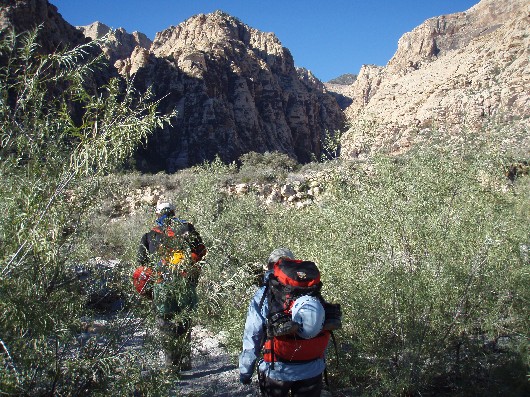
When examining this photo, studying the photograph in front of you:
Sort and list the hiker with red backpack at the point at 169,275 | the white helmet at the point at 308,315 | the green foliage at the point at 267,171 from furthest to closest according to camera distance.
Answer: the green foliage at the point at 267,171 < the hiker with red backpack at the point at 169,275 < the white helmet at the point at 308,315

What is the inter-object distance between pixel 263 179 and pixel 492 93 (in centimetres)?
1826

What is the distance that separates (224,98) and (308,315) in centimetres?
4958

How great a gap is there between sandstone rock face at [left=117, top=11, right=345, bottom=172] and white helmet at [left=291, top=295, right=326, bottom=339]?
3376 cm

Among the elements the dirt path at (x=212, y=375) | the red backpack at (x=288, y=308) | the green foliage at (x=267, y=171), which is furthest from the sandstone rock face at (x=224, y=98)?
the red backpack at (x=288, y=308)

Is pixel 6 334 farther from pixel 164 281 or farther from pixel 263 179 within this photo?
pixel 263 179

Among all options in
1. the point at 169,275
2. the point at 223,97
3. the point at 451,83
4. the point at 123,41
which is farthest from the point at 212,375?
the point at 123,41

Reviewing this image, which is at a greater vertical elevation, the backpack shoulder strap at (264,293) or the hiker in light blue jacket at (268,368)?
the backpack shoulder strap at (264,293)

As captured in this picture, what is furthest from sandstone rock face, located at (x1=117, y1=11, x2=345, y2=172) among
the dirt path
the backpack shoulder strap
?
the backpack shoulder strap

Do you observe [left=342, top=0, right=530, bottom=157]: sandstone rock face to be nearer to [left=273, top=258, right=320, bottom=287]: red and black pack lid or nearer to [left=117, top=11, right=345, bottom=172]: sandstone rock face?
[left=273, top=258, right=320, bottom=287]: red and black pack lid

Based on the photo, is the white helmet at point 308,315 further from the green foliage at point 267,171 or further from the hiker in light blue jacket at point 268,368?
the green foliage at point 267,171

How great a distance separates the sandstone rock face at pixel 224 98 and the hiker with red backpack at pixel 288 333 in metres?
33.5

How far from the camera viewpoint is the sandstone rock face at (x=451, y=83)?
6.18 metres

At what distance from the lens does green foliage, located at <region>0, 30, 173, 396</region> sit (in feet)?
8.87

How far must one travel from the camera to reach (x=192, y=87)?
155ft
